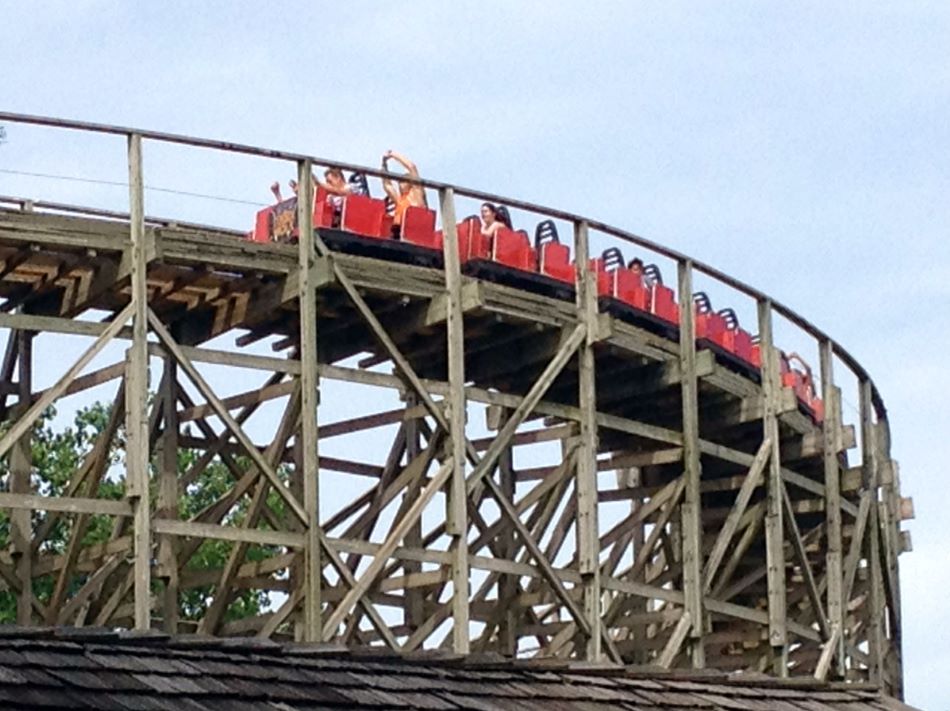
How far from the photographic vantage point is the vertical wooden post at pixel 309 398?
73.7ft

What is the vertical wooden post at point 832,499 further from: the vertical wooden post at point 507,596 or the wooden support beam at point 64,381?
the wooden support beam at point 64,381

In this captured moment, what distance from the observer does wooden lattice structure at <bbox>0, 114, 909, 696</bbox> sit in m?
22.5

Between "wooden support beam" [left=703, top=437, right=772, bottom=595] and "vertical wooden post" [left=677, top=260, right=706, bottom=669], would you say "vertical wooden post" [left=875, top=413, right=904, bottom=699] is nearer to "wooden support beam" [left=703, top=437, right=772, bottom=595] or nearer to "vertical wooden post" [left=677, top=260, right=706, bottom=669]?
"wooden support beam" [left=703, top=437, right=772, bottom=595]

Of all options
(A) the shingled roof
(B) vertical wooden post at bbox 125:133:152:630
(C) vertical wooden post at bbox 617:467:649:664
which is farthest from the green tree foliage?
(A) the shingled roof

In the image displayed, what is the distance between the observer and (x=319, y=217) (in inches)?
932

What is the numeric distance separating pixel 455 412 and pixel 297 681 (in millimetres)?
11434

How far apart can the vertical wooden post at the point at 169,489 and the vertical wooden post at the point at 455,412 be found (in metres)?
2.51

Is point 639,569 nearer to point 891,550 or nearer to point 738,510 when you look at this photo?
point 738,510

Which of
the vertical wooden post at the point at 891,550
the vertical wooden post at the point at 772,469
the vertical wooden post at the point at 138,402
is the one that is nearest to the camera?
the vertical wooden post at the point at 138,402

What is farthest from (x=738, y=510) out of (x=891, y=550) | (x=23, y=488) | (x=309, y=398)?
(x=23, y=488)

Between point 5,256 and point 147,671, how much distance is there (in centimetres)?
1125

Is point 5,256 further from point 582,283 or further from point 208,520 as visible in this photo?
point 582,283

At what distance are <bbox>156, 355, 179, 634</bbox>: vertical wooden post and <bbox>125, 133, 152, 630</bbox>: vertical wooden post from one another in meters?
1.45

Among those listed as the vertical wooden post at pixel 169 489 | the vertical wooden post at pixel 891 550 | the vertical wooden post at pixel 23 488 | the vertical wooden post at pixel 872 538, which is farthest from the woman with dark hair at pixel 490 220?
the vertical wooden post at pixel 891 550
